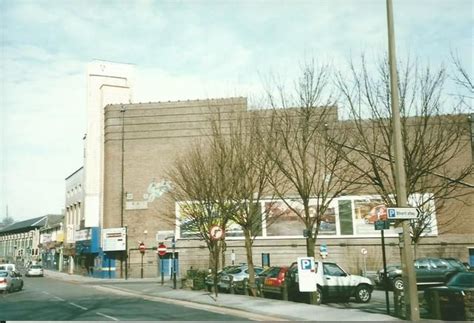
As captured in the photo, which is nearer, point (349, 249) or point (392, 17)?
point (392, 17)

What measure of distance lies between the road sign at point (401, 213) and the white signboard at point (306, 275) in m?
4.57

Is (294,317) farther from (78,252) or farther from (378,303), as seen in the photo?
(78,252)

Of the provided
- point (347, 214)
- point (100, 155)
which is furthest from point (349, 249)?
point (100, 155)

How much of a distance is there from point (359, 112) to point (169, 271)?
109 feet

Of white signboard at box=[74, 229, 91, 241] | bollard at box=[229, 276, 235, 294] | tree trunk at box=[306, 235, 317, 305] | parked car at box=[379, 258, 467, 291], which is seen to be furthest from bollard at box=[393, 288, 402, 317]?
white signboard at box=[74, 229, 91, 241]

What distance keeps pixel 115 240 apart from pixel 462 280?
35.5 meters

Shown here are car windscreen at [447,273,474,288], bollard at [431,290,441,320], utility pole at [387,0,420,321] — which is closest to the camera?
utility pole at [387,0,420,321]

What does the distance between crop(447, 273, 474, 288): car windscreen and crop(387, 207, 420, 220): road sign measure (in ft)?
11.9

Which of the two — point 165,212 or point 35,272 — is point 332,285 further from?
point 35,272

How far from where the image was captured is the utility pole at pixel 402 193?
11852mm

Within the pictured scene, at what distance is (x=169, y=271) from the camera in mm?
45719

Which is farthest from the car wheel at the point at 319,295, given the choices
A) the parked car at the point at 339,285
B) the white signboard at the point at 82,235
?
the white signboard at the point at 82,235

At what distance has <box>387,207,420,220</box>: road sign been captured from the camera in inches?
475

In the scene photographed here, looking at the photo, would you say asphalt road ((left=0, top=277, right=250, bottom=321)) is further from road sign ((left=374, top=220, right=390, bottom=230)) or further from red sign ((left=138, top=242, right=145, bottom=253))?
red sign ((left=138, top=242, right=145, bottom=253))
